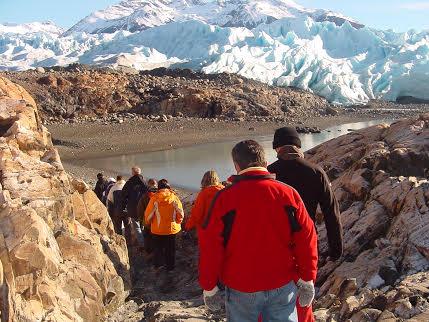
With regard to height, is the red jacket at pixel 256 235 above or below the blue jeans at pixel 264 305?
above

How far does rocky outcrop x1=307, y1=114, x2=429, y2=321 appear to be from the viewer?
4.36 m

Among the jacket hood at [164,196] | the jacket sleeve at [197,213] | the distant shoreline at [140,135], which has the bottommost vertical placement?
the distant shoreline at [140,135]

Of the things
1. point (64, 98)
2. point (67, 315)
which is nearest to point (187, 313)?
point (67, 315)

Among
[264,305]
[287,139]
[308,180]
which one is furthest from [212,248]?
[287,139]

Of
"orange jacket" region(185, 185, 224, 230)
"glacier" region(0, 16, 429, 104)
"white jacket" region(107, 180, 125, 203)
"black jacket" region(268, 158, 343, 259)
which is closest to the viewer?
"black jacket" region(268, 158, 343, 259)

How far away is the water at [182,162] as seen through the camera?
20.9 metres

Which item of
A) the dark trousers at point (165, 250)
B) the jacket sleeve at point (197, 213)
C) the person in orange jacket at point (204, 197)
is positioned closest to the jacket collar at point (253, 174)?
the person in orange jacket at point (204, 197)

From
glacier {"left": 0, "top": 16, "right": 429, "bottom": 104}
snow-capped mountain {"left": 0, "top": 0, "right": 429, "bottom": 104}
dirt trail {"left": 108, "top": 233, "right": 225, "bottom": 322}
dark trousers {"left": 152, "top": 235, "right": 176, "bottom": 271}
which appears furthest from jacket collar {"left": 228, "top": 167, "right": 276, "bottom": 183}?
snow-capped mountain {"left": 0, "top": 0, "right": 429, "bottom": 104}

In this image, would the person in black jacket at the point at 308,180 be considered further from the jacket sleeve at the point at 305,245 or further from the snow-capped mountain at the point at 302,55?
the snow-capped mountain at the point at 302,55

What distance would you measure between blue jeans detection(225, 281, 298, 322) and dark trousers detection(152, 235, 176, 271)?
158 inches

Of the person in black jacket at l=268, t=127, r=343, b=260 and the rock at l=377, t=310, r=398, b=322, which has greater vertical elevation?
the person in black jacket at l=268, t=127, r=343, b=260

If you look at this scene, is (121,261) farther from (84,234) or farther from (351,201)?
(351,201)

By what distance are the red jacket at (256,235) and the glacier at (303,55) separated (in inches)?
2107

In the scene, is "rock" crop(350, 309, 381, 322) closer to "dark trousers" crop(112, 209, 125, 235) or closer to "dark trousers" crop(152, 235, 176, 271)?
"dark trousers" crop(152, 235, 176, 271)
